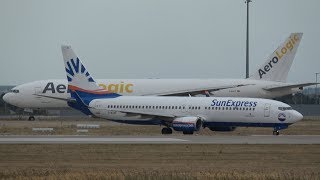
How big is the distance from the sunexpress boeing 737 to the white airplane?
20.4 meters

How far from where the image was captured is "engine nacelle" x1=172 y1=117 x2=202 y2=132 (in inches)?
2370

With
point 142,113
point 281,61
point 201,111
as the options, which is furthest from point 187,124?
point 281,61

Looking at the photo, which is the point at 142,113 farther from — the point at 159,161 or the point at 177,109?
the point at 159,161

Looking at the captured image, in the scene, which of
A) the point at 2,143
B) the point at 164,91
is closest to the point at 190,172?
the point at 2,143

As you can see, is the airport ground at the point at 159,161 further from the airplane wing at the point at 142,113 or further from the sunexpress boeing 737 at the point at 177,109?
the airplane wing at the point at 142,113

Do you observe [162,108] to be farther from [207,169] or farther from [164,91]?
[207,169]

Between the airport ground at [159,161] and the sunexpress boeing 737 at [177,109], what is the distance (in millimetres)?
14342

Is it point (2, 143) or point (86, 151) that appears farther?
point (2, 143)

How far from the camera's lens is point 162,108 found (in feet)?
210


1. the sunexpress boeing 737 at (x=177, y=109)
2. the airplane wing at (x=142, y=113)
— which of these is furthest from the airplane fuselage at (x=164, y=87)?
the airplane wing at (x=142, y=113)

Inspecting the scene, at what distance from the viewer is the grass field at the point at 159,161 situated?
29500 mm

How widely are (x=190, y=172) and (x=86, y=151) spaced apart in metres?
11.8

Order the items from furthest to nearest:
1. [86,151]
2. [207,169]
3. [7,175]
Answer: [86,151] → [207,169] → [7,175]

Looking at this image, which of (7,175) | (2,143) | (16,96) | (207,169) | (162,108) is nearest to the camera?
(7,175)
